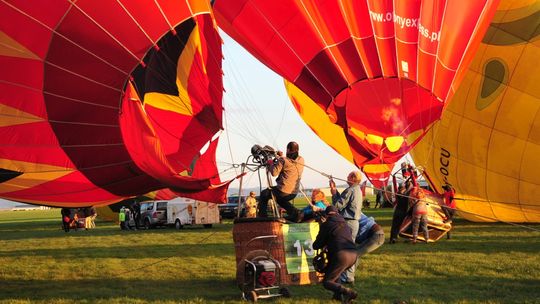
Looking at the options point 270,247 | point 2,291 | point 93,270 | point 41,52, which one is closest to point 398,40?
point 270,247

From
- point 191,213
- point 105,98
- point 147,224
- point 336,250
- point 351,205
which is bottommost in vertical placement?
point 336,250

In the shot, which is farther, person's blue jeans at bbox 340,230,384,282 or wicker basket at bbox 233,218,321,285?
person's blue jeans at bbox 340,230,384,282

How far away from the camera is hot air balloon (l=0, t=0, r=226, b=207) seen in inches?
298

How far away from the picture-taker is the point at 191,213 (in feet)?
69.6

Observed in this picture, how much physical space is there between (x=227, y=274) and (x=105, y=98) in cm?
267

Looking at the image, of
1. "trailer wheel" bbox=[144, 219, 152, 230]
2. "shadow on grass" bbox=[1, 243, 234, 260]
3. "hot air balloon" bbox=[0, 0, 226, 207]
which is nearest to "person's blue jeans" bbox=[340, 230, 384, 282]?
"hot air balloon" bbox=[0, 0, 226, 207]

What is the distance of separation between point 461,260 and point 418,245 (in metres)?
2.31

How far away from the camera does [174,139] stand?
9.46m

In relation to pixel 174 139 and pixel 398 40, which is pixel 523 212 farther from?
pixel 174 139

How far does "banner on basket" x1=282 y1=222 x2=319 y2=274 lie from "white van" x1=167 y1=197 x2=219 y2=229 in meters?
13.7

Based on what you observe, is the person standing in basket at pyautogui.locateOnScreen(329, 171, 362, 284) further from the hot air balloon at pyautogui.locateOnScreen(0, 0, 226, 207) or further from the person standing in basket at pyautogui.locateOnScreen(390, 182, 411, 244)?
the person standing in basket at pyautogui.locateOnScreen(390, 182, 411, 244)

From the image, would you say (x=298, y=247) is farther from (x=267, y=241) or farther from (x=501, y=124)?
(x=501, y=124)

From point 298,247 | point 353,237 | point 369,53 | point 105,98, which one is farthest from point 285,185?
point 369,53

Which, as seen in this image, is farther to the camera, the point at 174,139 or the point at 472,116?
the point at 472,116
